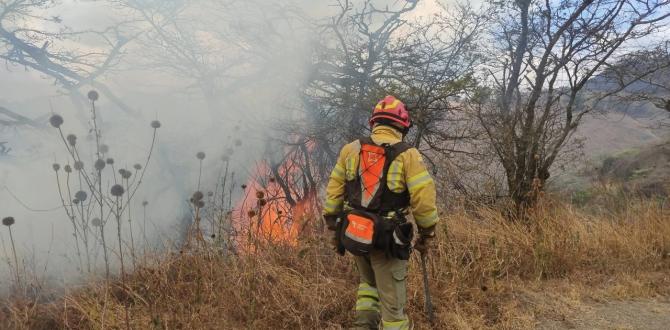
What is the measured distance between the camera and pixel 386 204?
2.71 metres

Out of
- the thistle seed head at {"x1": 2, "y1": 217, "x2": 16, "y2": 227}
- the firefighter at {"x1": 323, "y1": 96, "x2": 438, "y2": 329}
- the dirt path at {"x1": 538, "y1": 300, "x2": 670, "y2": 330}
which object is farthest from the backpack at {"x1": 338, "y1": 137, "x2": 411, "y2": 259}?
the thistle seed head at {"x1": 2, "y1": 217, "x2": 16, "y2": 227}

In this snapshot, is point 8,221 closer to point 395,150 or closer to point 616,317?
point 395,150

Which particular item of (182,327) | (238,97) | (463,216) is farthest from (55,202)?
(463,216)

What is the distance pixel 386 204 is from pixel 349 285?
142 centimetres

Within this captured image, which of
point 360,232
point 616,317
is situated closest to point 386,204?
point 360,232

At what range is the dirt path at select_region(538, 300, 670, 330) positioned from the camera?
353 cm

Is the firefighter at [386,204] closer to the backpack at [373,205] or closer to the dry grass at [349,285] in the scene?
the backpack at [373,205]

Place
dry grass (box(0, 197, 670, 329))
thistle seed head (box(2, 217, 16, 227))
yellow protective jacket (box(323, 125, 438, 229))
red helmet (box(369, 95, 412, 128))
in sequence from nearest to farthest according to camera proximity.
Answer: yellow protective jacket (box(323, 125, 438, 229)), red helmet (box(369, 95, 412, 128)), dry grass (box(0, 197, 670, 329)), thistle seed head (box(2, 217, 16, 227))

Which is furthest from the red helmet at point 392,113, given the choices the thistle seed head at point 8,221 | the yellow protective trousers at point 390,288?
the thistle seed head at point 8,221

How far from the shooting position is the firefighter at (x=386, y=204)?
2609 millimetres

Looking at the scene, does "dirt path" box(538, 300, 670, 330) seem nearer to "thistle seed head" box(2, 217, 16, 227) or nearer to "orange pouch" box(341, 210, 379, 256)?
"orange pouch" box(341, 210, 379, 256)

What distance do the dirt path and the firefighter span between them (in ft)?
5.18

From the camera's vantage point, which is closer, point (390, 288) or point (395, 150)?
point (395, 150)

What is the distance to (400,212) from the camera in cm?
274
